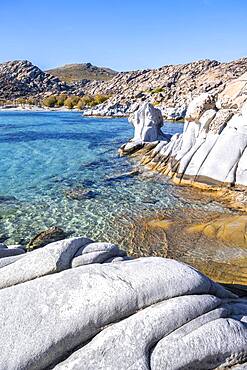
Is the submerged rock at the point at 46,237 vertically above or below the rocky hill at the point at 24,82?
below

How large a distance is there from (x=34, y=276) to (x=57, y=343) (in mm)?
1530

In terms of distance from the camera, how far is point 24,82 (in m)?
165

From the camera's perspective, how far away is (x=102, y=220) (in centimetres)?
1602

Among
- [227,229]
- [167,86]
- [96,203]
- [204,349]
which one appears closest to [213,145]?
[96,203]

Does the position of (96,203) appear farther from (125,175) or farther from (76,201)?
(125,175)

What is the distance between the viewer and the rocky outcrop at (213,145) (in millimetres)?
20547

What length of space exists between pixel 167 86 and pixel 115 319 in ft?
426

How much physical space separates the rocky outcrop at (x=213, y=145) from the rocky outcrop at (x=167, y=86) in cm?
5027

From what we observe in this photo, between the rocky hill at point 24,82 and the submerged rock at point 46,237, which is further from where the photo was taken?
the rocky hill at point 24,82

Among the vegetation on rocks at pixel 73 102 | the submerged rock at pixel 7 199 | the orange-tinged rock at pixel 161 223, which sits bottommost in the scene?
the submerged rock at pixel 7 199

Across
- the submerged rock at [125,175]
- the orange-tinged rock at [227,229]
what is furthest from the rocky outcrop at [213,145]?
the orange-tinged rock at [227,229]

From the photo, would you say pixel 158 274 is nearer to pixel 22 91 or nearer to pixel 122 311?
pixel 122 311

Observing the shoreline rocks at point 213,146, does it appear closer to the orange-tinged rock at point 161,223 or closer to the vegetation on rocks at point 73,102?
the orange-tinged rock at point 161,223

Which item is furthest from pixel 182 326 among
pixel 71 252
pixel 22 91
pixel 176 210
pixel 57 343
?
pixel 22 91
